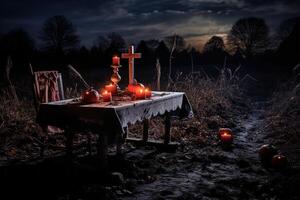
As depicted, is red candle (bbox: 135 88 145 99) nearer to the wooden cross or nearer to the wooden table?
the wooden table

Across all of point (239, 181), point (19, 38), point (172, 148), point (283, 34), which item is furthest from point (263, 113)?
point (19, 38)

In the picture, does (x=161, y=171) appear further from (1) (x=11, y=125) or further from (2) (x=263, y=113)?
(2) (x=263, y=113)

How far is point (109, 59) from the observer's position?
105 ft

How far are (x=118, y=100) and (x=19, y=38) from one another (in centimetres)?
3087

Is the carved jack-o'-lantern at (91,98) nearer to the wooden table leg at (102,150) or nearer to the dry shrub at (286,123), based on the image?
the wooden table leg at (102,150)

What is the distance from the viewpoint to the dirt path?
438cm

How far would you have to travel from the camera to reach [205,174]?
5160 millimetres

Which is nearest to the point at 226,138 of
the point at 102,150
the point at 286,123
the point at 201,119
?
the point at 201,119

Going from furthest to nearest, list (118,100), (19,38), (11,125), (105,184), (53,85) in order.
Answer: (19,38)
(11,125)
(53,85)
(118,100)
(105,184)

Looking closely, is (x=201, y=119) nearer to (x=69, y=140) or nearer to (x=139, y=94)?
(x=139, y=94)

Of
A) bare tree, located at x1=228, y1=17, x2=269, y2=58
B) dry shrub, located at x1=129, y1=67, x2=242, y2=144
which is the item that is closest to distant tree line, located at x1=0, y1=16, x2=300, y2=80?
bare tree, located at x1=228, y1=17, x2=269, y2=58

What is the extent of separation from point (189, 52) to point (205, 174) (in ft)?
91.5

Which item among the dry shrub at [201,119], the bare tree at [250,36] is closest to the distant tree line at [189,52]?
the bare tree at [250,36]

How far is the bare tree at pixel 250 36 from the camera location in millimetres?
34719
